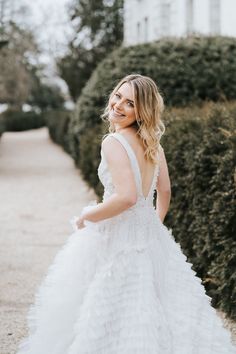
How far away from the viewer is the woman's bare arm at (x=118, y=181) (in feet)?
9.91

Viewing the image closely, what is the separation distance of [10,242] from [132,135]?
573cm

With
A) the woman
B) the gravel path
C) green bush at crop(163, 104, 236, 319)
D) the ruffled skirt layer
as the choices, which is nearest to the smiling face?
the woman

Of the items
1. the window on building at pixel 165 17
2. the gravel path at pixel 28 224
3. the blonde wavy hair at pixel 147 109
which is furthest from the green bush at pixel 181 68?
the window on building at pixel 165 17

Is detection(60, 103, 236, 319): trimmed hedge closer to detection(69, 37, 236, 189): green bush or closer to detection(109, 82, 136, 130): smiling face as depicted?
detection(109, 82, 136, 130): smiling face

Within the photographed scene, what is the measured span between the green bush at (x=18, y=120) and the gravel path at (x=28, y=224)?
78.7ft

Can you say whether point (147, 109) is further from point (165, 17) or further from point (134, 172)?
point (165, 17)

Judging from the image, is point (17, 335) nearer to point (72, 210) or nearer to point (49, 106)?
point (72, 210)

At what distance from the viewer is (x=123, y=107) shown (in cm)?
318

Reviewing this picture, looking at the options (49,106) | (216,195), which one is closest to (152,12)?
(216,195)

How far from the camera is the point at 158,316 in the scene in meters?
3.13

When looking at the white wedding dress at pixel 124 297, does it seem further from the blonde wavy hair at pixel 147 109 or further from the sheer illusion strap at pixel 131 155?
the blonde wavy hair at pixel 147 109

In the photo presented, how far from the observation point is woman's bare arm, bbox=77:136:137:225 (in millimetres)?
3021

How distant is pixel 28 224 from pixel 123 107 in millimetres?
7205

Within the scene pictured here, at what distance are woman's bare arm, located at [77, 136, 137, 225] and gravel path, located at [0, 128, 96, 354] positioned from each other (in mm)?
1799
